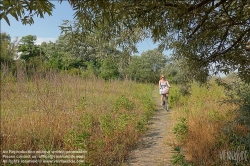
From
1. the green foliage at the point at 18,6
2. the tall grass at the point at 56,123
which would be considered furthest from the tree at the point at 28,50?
the green foliage at the point at 18,6

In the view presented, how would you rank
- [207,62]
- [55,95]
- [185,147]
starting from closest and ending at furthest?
[207,62] → [185,147] → [55,95]

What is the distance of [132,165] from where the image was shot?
11.4ft

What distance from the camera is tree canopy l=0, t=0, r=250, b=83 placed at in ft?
5.66

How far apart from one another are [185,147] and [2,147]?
10.7ft

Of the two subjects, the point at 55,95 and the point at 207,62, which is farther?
the point at 55,95

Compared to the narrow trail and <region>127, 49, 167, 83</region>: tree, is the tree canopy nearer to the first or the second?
the narrow trail

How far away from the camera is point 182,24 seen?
216 centimetres

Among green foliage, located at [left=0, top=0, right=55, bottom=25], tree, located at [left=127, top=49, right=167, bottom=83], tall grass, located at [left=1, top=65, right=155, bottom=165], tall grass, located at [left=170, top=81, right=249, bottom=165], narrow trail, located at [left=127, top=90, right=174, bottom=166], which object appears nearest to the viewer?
green foliage, located at [left=0, top=0, right=55, bottom=25]

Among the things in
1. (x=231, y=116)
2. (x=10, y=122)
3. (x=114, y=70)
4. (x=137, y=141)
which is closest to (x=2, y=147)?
(x=10, y=122)

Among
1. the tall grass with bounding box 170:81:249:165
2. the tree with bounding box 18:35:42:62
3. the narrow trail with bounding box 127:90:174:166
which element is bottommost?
the narrow trail with bounding box 127:90:174:166

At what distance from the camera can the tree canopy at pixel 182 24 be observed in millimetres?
1727

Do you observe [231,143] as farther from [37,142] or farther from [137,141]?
[37,142]

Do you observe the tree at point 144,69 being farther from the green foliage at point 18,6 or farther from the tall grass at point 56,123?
the green foliage at point 18,6

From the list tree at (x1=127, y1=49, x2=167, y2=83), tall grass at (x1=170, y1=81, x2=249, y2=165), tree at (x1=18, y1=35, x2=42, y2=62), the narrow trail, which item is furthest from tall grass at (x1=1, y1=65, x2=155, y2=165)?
tree at (x1=18, y1=35, x2=42, y2=62)
